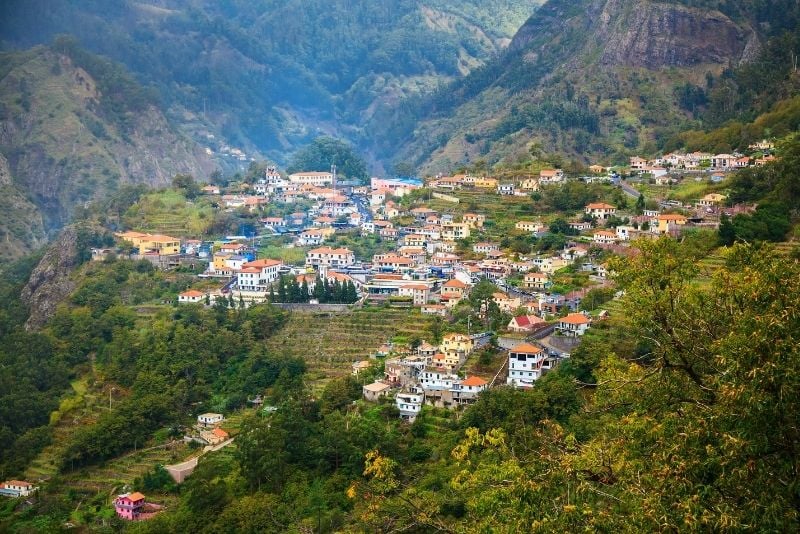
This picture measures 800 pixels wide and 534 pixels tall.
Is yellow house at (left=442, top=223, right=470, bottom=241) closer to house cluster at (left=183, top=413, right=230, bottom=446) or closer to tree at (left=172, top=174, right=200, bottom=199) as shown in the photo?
house cluster at (left=183, top=413, right=230, bottom=446)

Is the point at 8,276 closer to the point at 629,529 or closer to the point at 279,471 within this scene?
the point at 279,471

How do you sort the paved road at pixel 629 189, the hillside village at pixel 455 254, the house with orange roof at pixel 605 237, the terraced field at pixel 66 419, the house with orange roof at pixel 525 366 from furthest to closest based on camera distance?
1. the paved road at pixel 629 189
2. the house with orange roof at pixel 605 237
3. the terraced field at pixel 66 419
4. the hillside village at pixel 455 254
5. the house with orange roof at pixel 525 366

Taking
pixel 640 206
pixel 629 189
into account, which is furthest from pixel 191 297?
pixel 629 189

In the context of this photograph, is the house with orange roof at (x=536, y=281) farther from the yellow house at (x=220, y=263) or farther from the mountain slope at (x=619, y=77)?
the mountain slope at (x=619, y=77)

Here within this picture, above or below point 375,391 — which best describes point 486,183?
above

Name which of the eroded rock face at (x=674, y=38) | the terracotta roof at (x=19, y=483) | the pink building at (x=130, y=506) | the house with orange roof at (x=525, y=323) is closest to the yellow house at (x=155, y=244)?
the terracotta roof at (x=19, y=483)

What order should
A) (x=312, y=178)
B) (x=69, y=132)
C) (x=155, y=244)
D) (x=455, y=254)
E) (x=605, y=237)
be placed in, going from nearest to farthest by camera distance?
(x=605, y=237) → (x=455, y=254) → (x=155, y=244) → (x=312, y=178) → (x=69, y=132)

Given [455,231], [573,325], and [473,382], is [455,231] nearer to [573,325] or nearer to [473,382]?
[573,325]
